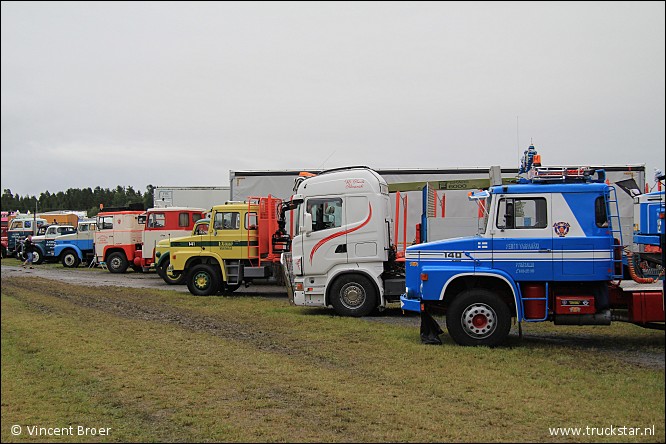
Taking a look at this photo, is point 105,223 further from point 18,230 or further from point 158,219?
point 18,230

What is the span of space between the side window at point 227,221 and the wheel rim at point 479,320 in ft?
30.5

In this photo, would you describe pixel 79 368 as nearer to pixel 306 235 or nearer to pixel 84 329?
pixel 84 329

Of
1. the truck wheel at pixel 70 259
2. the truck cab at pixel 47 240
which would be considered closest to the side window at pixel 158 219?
the truck wheel at pixel 70 259

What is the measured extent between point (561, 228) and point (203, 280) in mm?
11034

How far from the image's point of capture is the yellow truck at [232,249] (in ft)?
55.5

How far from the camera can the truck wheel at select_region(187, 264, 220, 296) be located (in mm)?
17219

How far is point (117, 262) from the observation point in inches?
1017

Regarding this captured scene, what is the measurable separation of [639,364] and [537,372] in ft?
4.30

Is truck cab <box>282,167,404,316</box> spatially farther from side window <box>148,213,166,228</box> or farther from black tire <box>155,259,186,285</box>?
side window <box>148,213,166,228</box>

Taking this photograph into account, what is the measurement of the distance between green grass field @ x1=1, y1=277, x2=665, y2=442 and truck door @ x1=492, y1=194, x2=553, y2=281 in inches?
48.3

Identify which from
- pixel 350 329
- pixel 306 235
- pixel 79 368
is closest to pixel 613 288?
pixel 350 329

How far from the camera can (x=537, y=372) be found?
7.63 meters

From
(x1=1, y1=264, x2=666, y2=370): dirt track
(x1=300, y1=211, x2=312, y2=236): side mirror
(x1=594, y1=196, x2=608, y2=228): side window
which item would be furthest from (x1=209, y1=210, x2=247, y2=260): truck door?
(x1=594, y1=196, x2=608, y2=228): side window

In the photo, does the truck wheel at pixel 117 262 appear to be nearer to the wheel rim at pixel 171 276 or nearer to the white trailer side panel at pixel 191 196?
the white trailer side panel at pixel 191 196
